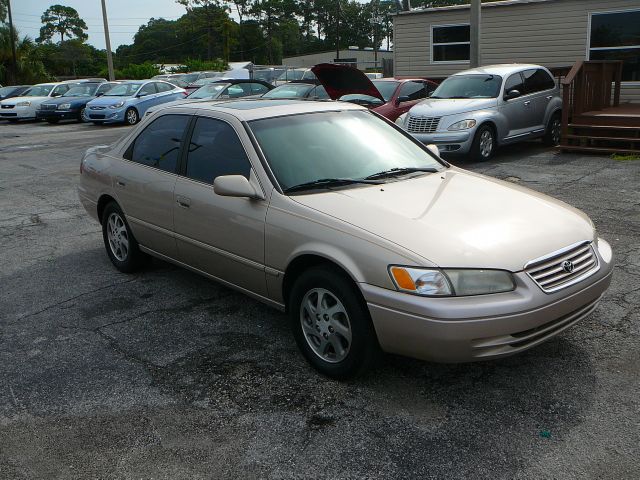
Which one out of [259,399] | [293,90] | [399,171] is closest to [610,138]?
[293,90]

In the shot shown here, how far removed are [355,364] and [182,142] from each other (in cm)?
238

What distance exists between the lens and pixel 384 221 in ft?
12.3

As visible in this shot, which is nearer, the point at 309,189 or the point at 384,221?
the point at 384,221

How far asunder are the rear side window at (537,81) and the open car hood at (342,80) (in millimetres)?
3617

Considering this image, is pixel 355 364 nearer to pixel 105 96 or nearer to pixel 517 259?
pixel 517 259

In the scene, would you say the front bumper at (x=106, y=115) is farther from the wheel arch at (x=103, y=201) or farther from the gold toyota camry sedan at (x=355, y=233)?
the gold toyota camry sedan at (x=355, y=233)

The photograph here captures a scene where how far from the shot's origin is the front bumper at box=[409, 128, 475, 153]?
37.6 ft

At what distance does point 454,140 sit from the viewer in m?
11.5

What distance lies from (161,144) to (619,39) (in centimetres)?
1406

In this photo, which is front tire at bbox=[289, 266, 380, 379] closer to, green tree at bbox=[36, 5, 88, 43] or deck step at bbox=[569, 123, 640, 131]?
deck step at bbox=[569, 123, 640, 131]

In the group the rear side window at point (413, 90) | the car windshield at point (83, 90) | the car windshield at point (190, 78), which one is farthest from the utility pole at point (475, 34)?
Result: the car windshield at point (190, 78)

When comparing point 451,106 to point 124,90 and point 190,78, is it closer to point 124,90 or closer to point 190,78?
point 124,90

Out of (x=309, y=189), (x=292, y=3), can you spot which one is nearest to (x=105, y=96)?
(x=309, y=189)

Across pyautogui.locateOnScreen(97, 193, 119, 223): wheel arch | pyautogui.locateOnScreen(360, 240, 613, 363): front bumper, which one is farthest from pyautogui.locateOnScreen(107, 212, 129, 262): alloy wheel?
pyautogui.locateOnScreen(360, 240, 613, 363): front bumper
